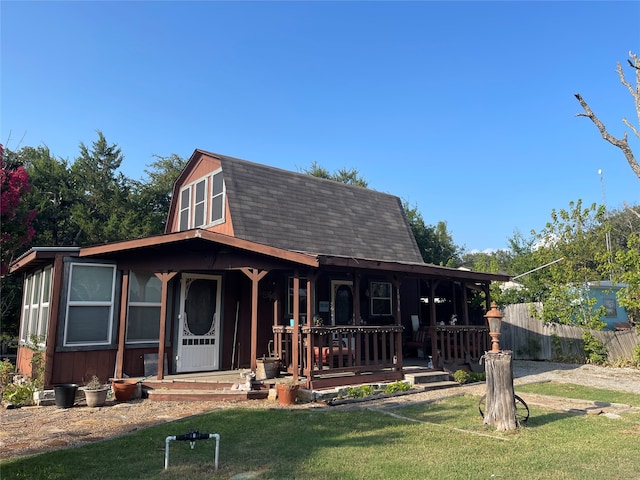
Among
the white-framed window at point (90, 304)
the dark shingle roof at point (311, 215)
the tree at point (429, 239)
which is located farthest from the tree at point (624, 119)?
the tree at point (429, 239)

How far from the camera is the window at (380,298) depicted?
13148 mm

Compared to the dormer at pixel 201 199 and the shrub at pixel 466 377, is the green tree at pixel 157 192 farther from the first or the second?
the shrub at pixel 466 377

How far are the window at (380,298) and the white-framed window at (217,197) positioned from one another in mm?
4741

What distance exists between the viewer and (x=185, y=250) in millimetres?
9664

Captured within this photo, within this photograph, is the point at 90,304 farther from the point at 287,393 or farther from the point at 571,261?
the point at 571,261

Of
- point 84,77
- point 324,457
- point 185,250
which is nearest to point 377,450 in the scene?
point 324,457

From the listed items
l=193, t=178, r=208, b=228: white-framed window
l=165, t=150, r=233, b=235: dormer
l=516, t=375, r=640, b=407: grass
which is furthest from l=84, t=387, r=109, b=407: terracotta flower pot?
l=516, t=375, r=640, b=407: grass

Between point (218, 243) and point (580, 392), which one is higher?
point (218, 243)

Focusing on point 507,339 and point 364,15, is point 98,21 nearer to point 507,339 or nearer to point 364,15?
point 364,15

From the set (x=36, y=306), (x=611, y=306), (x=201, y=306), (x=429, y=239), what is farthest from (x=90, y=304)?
(x=429, y=239)

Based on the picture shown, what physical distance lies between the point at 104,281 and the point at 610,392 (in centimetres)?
1109

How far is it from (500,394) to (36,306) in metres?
10.3

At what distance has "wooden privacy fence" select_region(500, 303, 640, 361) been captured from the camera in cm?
1506

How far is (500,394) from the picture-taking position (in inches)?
247
